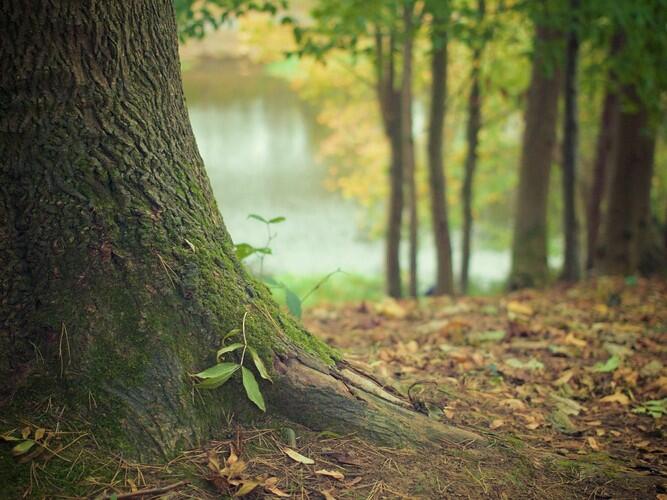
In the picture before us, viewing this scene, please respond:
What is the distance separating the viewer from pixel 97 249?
229 cm

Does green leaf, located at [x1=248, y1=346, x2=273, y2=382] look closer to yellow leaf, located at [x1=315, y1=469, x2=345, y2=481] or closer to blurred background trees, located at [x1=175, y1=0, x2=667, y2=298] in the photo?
yellow leaf, located at [x1=315, y1=469, x2=345, y2=481]

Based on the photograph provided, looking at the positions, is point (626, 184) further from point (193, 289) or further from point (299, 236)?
point (299, 236)

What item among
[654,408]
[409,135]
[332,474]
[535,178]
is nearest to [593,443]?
[654,408]

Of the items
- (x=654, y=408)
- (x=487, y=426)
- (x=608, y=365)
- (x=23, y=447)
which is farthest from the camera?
(x=608, y=365)

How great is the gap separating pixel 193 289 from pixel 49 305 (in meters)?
0.48

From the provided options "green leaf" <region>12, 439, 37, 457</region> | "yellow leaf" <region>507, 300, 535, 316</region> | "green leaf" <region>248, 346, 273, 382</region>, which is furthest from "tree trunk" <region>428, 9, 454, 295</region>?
"green leaf" <region>12, 439, 37, 457</region>

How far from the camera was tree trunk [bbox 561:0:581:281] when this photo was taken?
284 inches

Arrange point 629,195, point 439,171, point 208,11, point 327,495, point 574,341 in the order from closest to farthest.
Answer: point 327,495 → point 574,341 → point 208,11 → point 629,195 → point 439,171

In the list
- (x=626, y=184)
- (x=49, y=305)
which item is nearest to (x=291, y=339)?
(x=49, y=305)

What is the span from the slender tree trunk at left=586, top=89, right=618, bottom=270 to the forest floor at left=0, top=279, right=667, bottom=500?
609cm

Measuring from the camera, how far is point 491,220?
22703 mm

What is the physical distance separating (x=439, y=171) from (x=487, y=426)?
6.83 m

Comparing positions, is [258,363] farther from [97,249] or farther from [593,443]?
Result: [593,443]

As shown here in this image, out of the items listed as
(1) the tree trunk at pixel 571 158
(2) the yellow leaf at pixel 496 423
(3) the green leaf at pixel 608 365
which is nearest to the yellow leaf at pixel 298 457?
(2) the yellow leaf at pixel 496 423
